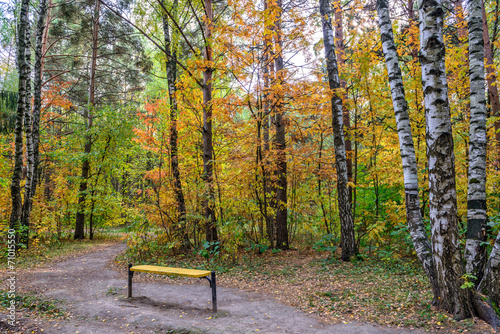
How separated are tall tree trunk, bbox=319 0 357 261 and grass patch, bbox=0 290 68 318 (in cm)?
612

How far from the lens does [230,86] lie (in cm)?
899

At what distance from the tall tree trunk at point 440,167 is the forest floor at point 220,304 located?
0.37 meters

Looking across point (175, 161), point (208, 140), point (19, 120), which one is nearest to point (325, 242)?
point (208, 140)

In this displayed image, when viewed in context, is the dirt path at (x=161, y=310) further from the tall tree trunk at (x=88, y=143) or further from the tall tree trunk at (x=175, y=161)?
the tall tree trunk at (x=88, y=143)

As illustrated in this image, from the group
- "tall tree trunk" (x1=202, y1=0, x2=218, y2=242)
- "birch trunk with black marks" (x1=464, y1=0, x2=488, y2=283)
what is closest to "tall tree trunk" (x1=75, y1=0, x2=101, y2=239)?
"tall tree trunk" (x1=202, y1=0, x2=218, y2=242)

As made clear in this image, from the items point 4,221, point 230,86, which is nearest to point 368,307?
point 230,86

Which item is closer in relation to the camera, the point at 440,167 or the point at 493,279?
the point at 493,279

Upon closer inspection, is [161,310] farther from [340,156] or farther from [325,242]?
[325,242]

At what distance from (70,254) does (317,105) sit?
983 centimetres

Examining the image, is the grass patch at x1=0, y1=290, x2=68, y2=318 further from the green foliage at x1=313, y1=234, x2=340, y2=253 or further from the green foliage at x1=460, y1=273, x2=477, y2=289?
the green foliage at x1=313, y1=234, x2=340, y2=253

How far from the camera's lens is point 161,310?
180 inches

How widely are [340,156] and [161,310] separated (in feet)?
17.7

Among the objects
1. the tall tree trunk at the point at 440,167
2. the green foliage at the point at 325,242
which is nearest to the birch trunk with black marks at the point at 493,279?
the tall tree trunk at the point at 440,167

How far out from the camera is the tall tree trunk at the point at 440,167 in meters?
3.69
